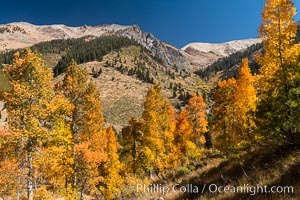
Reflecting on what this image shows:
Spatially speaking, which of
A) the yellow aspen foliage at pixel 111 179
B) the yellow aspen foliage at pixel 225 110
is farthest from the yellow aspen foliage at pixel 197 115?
the yellow aspen foliage at pixel 111 179

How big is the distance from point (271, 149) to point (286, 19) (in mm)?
6195

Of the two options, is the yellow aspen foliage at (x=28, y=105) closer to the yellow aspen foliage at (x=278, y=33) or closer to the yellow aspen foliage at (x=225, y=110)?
the yellow aspen foliage at (x=278, y=33)

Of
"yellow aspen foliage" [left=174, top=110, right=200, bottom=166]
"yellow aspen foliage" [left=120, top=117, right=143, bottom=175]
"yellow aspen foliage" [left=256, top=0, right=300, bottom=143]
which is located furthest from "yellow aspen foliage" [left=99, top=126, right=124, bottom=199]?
"yellow aspen foliage" [left=256, top=0, right=300, bottom=143]

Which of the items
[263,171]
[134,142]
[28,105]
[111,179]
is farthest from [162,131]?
[263,171]

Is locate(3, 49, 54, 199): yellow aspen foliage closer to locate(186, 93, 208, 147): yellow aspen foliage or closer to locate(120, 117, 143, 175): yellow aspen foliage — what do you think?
locate(120, 117, 143, 175): yellow aspen foliage

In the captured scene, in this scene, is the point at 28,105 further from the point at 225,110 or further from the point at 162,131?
the point at 162,131

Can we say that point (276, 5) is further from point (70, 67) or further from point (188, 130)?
point (188, 130)

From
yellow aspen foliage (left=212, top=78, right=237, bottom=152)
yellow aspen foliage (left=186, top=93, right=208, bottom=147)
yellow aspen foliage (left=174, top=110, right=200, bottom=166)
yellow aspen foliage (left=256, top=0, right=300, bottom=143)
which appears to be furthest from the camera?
yellow aspen foliage (left=186, top=93, right=208, bottom=147)

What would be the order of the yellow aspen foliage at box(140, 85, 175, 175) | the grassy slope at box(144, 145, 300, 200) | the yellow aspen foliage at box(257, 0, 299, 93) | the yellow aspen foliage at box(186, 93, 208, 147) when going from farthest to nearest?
the yellow aspen foliage at box(186, 93, 208, 147) < the yellow aspen foliage at box(140, 85, 175, 175) < the yellow aspen foliage at box(257, 0, 299, 93) < the grassy slope at box(144, 145, 300, 200)

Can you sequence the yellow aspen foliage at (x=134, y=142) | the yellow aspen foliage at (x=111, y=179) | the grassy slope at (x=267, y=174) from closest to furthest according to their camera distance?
1. the grassy slope at (x=267, y=174)
2. the yellow aspen foliage at (x=111, y=179)
3. the yellow aspen foliage at (x=134, y=142)

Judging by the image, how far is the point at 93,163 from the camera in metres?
24.4

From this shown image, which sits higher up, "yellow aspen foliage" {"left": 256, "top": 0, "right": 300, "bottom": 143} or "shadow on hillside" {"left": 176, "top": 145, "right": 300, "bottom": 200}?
"yellow aspen foliage" {"left": 256, "top": 0, "right": 300, "bottom": 143}

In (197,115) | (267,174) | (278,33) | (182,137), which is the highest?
(278,33)

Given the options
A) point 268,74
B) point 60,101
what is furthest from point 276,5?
point 60,101
